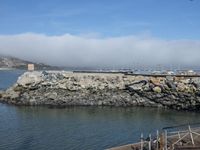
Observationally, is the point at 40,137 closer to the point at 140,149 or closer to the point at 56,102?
the point at 140,149

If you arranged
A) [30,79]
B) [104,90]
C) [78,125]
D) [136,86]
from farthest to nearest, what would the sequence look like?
[30,79], [104,90], [136,86], [78,125]

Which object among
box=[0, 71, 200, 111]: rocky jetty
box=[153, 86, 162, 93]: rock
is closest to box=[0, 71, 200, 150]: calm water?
box=[0, 71, 200, 111]: rocky jetty

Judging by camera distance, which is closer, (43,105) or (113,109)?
(113,109)

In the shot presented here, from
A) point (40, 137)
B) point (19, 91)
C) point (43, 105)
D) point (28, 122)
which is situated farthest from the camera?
point (19, 91)

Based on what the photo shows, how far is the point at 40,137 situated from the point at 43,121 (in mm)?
11286

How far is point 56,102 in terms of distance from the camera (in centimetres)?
7250

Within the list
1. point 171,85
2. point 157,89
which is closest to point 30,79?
point 157,89

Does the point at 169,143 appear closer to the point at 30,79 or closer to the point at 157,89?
the point at 157,89

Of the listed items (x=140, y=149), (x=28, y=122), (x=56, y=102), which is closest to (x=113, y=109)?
(x=56, y=102)

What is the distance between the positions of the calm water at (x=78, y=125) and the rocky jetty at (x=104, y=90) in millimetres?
3434

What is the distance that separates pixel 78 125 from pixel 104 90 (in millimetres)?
21521

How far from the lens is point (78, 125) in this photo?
52.5 meters

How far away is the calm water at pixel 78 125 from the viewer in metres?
42.0

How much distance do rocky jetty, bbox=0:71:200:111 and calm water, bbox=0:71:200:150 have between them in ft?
11.3
